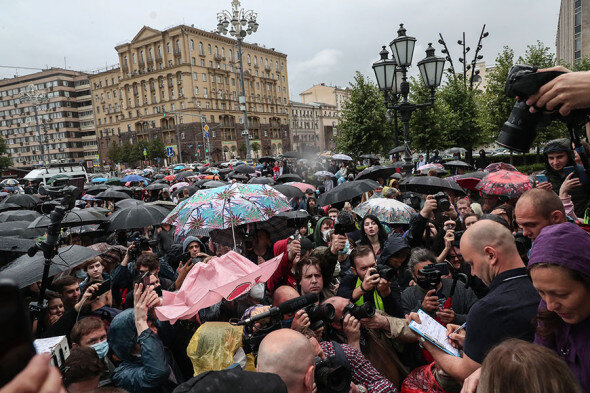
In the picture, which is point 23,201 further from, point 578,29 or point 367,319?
point 578,29

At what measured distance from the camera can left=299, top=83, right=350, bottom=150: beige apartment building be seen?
110m

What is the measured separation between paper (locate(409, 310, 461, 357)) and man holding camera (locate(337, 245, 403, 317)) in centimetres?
49

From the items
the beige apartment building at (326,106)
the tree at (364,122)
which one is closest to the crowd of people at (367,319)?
the tree at (364,122)

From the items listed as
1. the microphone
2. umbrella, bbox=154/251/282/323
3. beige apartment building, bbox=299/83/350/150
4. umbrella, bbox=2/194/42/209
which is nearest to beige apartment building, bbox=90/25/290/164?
beige apartment building, bbox=299/83/350/150

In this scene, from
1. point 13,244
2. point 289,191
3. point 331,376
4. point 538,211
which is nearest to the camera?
point 331,376

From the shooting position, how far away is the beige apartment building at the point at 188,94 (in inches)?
2953

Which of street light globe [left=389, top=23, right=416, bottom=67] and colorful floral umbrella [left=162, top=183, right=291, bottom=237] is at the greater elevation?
street light globe [left=389, top=23, right=416, bottom=67]

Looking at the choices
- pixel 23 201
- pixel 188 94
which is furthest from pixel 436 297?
pixel 188 94

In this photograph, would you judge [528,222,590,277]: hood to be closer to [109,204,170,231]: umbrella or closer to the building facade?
[109,204,170,231]: umbrella

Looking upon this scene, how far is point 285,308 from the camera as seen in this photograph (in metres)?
2.54

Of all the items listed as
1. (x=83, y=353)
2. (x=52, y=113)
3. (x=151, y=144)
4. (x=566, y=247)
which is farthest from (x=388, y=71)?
(x=52, y=113)

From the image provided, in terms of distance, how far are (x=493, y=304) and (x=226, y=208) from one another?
3830 millimetres

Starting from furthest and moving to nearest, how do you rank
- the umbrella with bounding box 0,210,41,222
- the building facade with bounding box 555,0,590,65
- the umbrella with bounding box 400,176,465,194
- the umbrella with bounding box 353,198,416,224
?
the building facade with bounding box 555,0,590,65
the umbrella with bounding box 0,210,41,222
the umbrella with bounding box 400,176,465,194
the umbrella with bounding box 353,198,416,224

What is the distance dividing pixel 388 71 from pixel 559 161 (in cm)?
421
